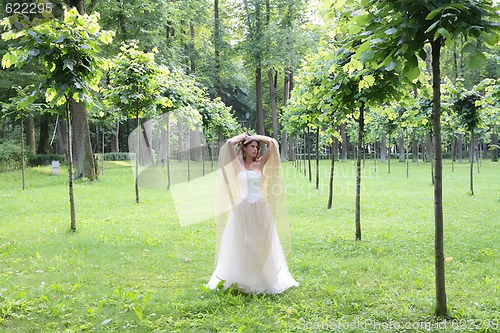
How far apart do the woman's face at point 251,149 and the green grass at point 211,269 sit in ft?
5.74

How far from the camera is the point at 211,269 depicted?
6207 mm

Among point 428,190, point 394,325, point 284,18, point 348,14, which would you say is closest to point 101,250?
point 394,325

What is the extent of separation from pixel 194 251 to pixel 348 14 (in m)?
4.78

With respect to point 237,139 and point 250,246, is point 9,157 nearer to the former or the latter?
point 237,139

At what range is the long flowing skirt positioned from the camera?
5066mm

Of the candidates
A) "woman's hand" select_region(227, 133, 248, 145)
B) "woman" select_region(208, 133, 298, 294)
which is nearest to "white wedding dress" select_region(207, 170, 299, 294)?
"woman" select_region(208, 133, 298, 294)

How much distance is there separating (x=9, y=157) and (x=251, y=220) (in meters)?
23.5

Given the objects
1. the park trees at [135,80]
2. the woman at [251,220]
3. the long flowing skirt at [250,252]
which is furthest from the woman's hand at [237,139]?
the park trees at [135,80]

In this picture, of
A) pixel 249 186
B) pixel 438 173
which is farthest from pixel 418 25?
pixel 249 186

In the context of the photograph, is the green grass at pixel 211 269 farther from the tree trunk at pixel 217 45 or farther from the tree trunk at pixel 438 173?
the tree trunk at pixel 217 45

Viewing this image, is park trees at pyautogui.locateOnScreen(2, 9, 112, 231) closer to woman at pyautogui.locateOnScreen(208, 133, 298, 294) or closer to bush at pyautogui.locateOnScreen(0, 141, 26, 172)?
woman at pyautogui.locateOnScreen(208, 133, 298, 294)

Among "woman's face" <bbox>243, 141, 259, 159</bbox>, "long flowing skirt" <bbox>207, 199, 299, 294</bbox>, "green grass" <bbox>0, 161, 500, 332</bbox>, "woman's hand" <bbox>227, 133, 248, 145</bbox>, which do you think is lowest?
"green grass" <bbox>0, 161, 500, 332</bbox>

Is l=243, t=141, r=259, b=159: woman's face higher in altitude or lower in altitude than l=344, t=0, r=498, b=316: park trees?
lower

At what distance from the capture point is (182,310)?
4.54m
